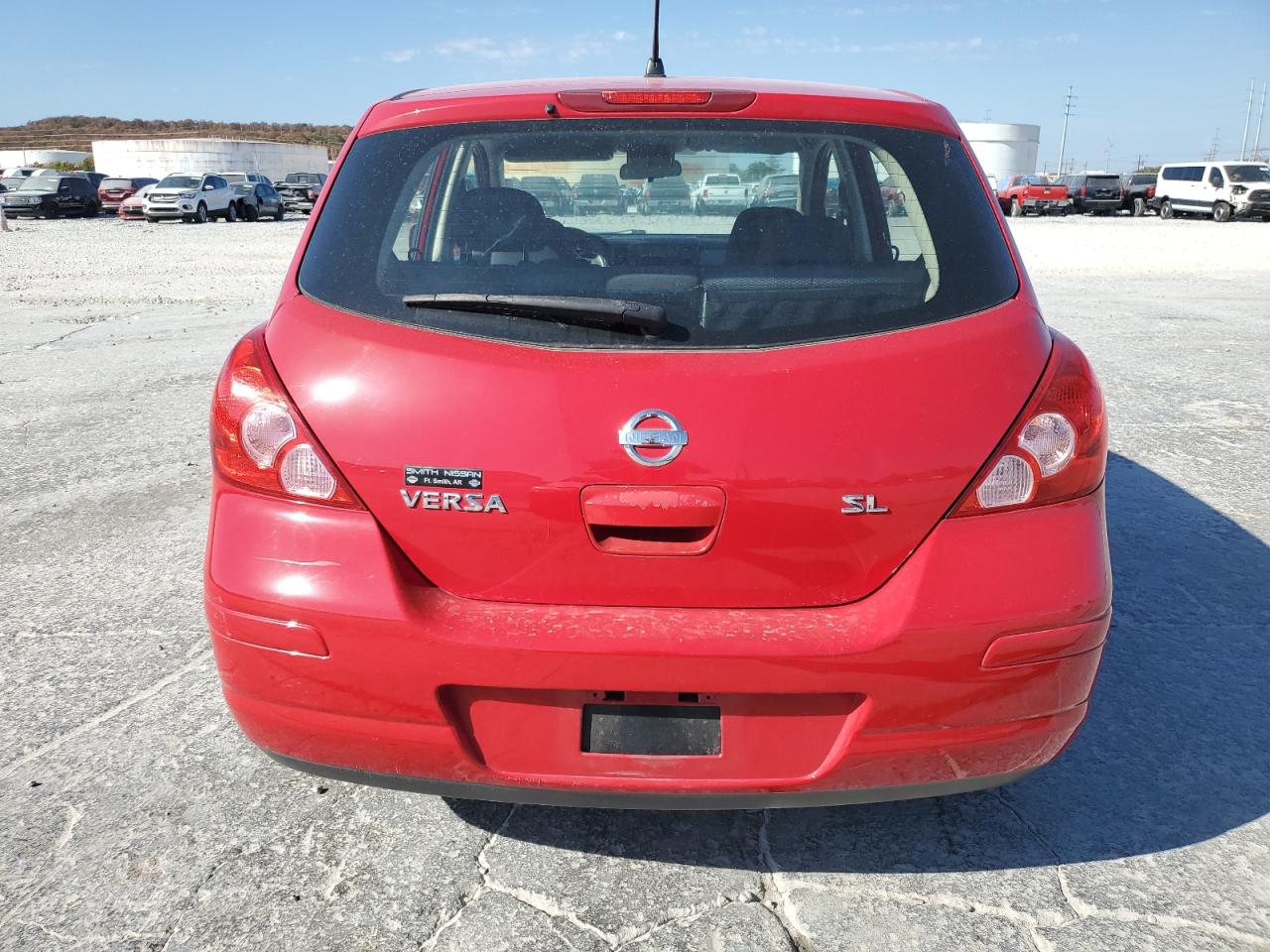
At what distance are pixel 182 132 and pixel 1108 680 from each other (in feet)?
412

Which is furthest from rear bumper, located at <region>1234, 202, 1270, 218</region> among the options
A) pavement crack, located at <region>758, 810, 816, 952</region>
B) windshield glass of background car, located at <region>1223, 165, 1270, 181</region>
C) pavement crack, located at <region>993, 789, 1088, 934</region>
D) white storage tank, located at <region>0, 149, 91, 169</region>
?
white storage tank, located at <region>0, 149, 91, 169</region>

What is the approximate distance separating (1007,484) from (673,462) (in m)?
0.67

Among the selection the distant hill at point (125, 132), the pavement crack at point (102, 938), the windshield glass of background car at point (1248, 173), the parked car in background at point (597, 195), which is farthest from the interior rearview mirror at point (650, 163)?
the distant hill at point (125, 132)

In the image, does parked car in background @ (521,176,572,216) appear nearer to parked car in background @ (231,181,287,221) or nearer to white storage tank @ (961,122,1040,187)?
parked car in background @ (231,181,287,221)

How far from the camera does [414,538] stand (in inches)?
81.4

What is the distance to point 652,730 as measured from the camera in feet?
6.68

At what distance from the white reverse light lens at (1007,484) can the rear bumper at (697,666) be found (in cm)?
5

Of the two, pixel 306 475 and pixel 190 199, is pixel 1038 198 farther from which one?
pixel 306 475

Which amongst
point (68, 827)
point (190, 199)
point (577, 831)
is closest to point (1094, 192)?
point (190, 199)

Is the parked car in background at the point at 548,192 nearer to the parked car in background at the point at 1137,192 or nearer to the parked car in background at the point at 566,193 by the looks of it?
the parked car in background at the point at 566,193

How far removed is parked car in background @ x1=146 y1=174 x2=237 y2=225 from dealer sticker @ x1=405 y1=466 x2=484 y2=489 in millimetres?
38869

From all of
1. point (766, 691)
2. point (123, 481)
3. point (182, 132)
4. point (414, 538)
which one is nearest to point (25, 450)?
point (123, 481)

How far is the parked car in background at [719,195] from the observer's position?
9.07ft

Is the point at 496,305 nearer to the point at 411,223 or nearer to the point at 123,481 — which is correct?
the point at 411,223
